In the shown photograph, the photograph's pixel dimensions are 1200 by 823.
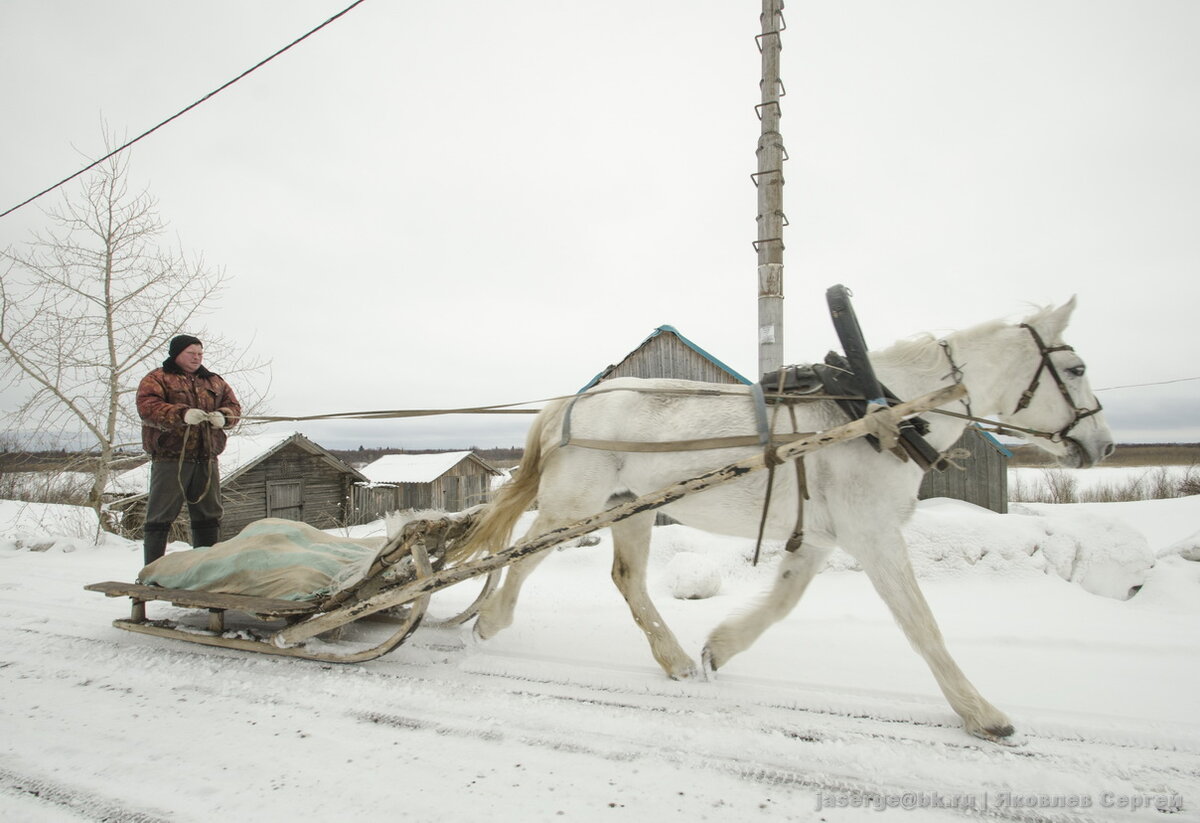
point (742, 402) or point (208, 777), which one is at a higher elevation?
point (742, 402)

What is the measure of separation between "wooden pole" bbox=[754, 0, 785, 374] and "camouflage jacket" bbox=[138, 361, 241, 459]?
4.30 metres

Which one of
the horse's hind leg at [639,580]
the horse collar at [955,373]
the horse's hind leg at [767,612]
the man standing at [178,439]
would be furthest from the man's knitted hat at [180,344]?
the horse collar at [955,373]

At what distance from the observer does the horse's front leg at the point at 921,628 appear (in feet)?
6.81

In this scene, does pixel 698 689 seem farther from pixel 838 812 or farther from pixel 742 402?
pixel 742 402

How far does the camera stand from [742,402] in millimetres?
2674

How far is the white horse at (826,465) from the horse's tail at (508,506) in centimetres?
22

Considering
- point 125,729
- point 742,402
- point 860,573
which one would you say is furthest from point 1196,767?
point 125,729

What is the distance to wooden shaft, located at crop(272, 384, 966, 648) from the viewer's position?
7.26 ft

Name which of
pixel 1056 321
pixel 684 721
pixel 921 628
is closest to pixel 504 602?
pixel 684 721

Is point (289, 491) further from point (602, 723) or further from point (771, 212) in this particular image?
point (602, 723)

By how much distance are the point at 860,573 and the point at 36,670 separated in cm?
540

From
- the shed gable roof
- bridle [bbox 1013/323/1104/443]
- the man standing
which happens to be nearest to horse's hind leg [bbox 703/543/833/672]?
bridle [bbox 1013/323/1104/443]

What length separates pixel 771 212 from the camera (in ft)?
17.0

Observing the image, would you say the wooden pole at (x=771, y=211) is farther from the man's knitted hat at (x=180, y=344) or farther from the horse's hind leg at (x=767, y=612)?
the man's knitted hat at (x=180, y=344)
